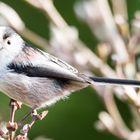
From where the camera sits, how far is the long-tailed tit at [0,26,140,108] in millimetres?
2148

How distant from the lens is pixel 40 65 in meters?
2.17

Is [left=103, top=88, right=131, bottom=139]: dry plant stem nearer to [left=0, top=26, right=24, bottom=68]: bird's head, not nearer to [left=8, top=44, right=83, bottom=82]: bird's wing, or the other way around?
[left=8, top=44, right=83, bottom=82]: bird's wing

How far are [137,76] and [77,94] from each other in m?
1.33

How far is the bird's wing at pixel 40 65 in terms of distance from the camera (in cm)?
216

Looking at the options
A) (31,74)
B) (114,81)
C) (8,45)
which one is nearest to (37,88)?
(31,74)

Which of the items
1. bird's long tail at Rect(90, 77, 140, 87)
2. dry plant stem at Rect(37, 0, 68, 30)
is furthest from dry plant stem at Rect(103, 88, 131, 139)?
dry plant stem at Rect(37, 0, 68, 30)

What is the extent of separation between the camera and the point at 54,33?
2.20m

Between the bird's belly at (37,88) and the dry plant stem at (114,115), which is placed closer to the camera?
the dry plant stem at (114,115)

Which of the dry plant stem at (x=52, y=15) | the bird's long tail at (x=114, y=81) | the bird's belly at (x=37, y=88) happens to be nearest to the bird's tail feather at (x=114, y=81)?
the bird's long tail at (x=114, y=81)

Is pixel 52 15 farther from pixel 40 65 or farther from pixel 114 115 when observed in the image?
pixel 114 115

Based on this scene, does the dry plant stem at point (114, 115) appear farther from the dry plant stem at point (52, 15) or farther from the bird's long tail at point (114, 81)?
the dry plant stem at point (52, 15)

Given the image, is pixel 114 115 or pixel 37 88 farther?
pixel 37 88

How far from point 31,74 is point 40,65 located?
0.05 metres

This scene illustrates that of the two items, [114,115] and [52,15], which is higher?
[52,15]
